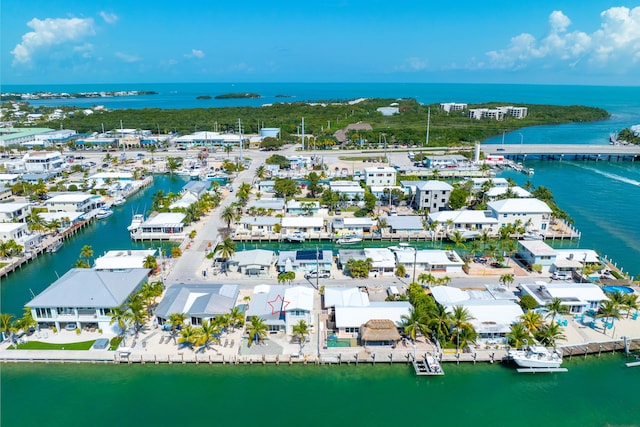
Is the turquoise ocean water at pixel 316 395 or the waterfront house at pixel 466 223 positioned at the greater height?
the waterfront house at pixel 466 223

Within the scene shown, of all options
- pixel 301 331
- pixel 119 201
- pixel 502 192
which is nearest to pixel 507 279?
pixel 301 331

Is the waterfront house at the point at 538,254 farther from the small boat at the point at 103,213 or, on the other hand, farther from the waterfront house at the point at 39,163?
the waterfront house at the point at 39,163

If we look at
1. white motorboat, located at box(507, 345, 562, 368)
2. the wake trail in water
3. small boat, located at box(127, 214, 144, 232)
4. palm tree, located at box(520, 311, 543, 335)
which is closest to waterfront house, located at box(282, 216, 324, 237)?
small boat, located at box(127, 214, 144, 232)

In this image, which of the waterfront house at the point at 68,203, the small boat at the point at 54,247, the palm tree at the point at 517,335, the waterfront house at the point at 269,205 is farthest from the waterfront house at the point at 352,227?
the waterfront house at the point at 68,203

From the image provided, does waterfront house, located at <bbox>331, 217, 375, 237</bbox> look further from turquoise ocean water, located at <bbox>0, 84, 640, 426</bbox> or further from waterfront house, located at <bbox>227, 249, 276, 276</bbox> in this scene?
turquoise ocean water, located at <bbox>0, 84, 640, 426</bbox>

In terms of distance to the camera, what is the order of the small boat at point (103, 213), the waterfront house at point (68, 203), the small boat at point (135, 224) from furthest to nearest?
1. the small boat at point (103, 213)
2. the waterfront house at point (68, 203)
3. the small boat at point (135, 224)

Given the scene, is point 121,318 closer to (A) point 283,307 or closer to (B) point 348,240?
(A) point 283,307

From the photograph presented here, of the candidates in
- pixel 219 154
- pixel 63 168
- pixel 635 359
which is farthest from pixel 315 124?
pixel 635 359
